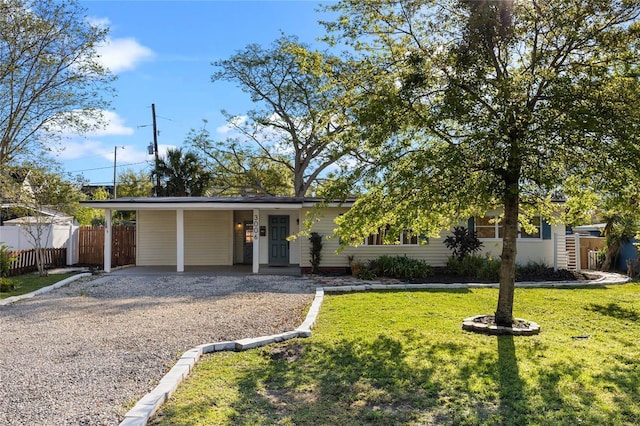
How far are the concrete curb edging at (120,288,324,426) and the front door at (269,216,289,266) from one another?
964 centimetres

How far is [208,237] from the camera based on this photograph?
1836 cm

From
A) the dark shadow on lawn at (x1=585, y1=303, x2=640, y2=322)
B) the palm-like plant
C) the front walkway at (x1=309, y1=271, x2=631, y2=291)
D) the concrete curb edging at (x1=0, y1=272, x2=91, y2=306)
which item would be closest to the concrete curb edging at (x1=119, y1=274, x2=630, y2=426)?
the front walkway at (x1=309, y1=271, x2=631, y2=291)

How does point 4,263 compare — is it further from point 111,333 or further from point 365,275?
point 365,275

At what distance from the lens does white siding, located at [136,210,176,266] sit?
59.5 ft

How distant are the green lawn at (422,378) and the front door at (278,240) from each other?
32.5 ft

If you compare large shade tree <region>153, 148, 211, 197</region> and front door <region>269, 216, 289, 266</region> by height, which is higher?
large shade tree <region>153, 148, 211, 197</region>

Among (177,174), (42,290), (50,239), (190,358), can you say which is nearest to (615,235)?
(190,358)

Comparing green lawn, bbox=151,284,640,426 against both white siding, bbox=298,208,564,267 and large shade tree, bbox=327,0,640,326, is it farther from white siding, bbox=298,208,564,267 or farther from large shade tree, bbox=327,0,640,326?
white siding, bbox=298,208,564,267

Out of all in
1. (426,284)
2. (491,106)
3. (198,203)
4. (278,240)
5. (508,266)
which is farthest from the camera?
(278,240)

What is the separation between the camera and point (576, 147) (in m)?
6.31

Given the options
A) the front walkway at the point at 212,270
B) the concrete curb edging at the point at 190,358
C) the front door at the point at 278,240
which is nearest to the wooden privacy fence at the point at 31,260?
the front walkway at the point at 212,270

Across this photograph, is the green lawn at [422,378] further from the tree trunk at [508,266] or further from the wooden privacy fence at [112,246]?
the wooden privacy fence at [112,246]

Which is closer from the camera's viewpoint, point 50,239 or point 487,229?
point 487,229

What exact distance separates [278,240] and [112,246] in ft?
22.3
